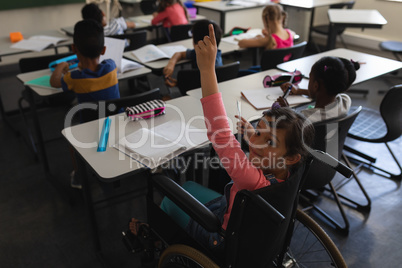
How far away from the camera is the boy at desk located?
85.4 inches

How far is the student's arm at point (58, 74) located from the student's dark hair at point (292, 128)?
59.6 inches

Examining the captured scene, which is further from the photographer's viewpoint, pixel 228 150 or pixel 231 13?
pixel 231 13

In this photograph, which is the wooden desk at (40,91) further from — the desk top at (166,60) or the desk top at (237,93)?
the desk top at (237,93)

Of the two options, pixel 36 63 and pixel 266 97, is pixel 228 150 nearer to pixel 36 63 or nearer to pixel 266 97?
pixel 266 97

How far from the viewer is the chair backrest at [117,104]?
1.96 m

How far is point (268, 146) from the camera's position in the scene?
1.23m

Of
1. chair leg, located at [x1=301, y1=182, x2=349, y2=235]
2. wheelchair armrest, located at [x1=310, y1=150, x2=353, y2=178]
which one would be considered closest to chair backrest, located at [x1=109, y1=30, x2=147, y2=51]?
chair leg, located at [x1=301, y1=182, x2=349, y2=235]

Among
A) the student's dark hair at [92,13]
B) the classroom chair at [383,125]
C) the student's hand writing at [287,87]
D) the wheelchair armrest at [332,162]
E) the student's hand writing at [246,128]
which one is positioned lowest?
the classroom chair at [383,125]

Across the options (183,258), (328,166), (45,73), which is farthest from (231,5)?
(183,258)

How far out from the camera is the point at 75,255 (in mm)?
2049

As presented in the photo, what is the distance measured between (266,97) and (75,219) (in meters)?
1.39

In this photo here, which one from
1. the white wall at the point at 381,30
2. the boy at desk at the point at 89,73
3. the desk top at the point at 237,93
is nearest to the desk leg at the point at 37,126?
the boy at desk at the point at 89,73

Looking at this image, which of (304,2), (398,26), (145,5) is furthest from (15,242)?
(398,26)

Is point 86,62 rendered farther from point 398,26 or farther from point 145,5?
point 398,26
